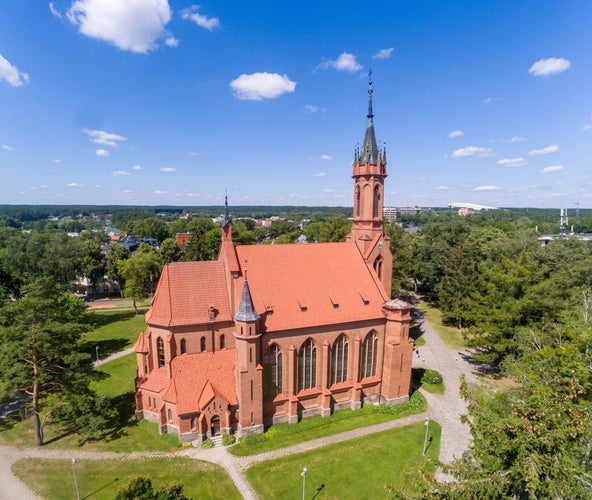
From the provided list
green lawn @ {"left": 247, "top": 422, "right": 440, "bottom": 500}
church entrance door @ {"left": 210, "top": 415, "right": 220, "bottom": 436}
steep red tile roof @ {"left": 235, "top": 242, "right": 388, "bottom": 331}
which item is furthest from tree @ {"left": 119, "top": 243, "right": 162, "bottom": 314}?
green lawn @ {"left": 247, "top": 422, "right": 440, "bottom": 500}

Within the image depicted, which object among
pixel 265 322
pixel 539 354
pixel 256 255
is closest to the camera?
pixel 539 354

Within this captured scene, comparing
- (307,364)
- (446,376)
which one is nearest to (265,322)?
(307,364)

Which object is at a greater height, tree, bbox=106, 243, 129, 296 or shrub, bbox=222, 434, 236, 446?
tree, bbox=106, 243, 129, 296

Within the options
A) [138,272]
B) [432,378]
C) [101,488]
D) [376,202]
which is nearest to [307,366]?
[432,378]

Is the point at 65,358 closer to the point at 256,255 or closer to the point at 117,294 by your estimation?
the point at 256,255

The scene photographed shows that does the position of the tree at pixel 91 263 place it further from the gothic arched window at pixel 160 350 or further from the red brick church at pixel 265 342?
the gothic arched window at pixel 160 350

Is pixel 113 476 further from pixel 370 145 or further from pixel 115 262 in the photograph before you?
pixel 115 262

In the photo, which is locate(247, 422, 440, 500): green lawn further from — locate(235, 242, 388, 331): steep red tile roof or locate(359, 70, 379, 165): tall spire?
locate(359, 70, 379, 165): tall spire
